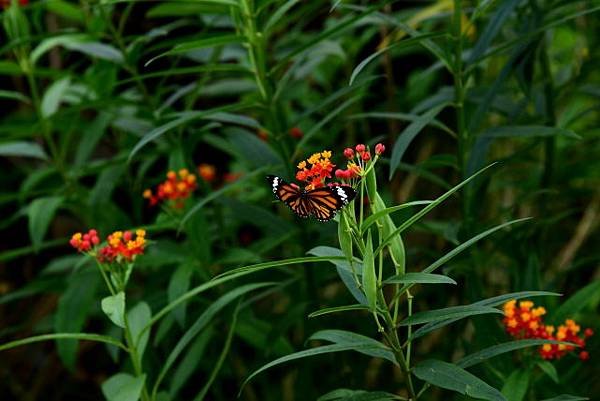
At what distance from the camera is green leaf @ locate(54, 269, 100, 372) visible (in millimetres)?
2301

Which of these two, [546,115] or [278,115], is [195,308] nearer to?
[278,115]

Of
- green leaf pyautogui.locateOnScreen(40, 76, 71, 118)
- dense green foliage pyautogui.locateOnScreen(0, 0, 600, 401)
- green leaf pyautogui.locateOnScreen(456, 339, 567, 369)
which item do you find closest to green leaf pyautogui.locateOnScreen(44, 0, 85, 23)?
dense green foliage pyautogui.locateOnScreen(0, 0, 600, 401)

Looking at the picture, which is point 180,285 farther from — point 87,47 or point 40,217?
point 87,47

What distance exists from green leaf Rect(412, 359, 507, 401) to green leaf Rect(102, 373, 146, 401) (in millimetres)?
508

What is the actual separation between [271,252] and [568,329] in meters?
1.27

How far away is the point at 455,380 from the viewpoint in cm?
132

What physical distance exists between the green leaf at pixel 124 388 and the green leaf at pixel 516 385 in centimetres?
67

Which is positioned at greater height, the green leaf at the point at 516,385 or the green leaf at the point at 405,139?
the green leaf at the point at 405,139

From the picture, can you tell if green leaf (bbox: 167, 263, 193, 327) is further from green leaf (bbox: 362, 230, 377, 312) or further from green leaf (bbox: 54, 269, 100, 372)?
green leaf (bbox: 362, 230, 377, 312)

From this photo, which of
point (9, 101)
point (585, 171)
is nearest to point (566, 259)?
point (585, 171)

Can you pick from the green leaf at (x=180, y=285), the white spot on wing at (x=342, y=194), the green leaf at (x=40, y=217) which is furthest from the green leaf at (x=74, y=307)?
the white spot on wing at (x=342, y=194)

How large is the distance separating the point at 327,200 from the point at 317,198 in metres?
0.02

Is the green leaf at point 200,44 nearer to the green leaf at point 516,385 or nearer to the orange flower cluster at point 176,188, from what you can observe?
the orange flower cluster at point 176,188

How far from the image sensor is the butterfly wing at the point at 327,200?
3.98 feet
